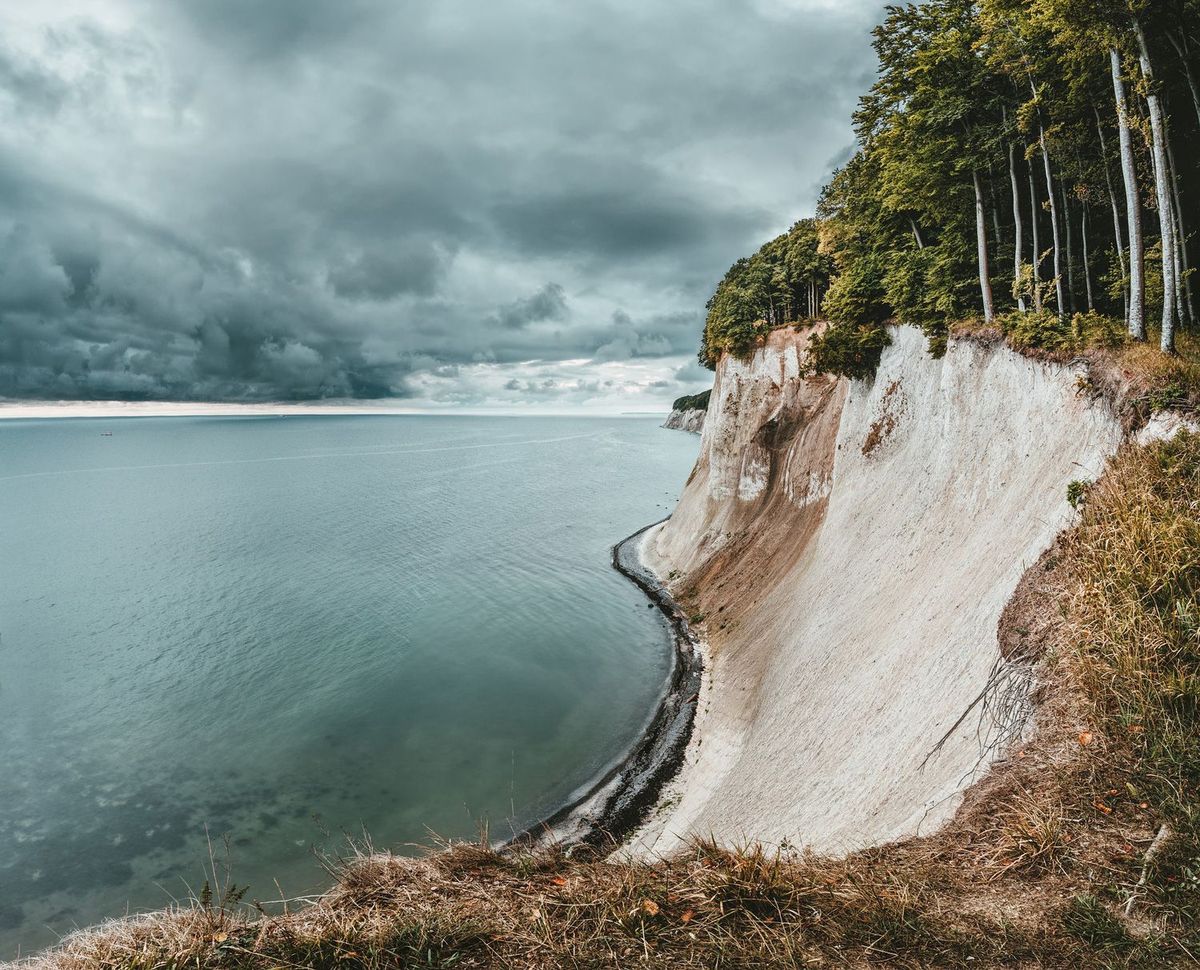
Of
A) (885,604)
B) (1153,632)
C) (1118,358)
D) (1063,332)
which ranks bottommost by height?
(885,604)

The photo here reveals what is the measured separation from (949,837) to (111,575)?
2345 inches

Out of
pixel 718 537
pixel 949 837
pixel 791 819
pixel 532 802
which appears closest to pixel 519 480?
pixel 718 537

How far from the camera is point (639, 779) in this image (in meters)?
20.2

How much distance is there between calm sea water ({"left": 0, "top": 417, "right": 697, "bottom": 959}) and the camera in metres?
18.5

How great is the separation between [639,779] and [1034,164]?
89.4 feet

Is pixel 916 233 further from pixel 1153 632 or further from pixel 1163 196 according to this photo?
pixel 1153 632

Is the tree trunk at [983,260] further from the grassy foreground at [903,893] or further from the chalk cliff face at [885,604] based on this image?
the grassy foreground at [903,893]

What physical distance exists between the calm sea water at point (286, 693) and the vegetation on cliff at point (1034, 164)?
64.9ft

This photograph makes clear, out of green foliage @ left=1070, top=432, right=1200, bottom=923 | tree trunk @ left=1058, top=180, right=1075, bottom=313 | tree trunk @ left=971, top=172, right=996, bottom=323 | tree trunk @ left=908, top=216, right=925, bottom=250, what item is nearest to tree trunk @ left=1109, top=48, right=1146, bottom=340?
tree trunk @ left=971, top=172, right=996, bottom=323

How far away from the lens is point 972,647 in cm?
1179

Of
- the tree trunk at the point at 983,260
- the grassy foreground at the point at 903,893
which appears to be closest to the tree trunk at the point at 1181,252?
the tree trunk at the point at 983,260

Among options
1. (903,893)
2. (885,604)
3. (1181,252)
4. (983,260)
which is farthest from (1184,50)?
(903,893)

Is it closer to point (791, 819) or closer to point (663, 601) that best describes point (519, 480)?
point (663, 601)

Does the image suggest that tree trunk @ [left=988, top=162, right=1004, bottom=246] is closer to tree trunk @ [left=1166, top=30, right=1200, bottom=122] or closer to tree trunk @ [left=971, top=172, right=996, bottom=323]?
tree trunk @ [left=971, top=172, right=996, bottom=323]
